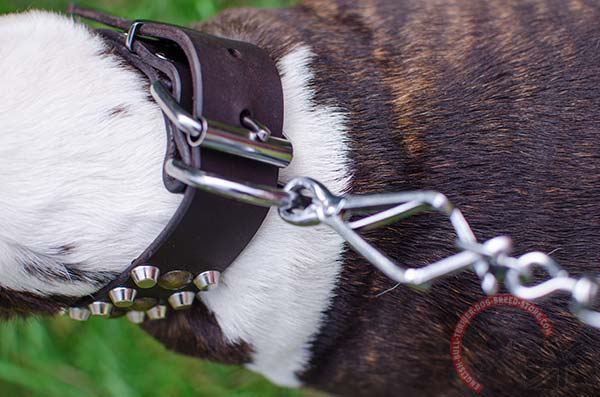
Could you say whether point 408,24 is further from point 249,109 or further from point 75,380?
point 75,380

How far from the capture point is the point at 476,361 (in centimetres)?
142

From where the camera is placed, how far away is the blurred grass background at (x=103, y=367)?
2.51 meters

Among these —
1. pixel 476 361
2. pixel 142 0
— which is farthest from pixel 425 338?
pixel 142 0

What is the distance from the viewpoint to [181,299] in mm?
1321

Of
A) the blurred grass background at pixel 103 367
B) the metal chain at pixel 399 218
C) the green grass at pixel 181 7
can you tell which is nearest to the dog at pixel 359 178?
the metal chain at pixel 399 218

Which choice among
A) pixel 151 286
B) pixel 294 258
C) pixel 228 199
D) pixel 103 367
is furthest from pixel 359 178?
pixel 103 367

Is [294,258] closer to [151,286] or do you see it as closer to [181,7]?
[151,286]

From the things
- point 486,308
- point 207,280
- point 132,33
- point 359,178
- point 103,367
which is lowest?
point 103,367

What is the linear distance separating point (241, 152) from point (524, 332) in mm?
611

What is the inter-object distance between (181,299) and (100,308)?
0.13 metres

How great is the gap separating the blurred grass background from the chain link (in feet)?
4.93

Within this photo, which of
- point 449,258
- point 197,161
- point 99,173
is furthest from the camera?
point 99,173

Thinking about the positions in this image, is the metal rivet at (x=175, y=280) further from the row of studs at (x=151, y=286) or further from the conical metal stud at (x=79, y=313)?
the conical metal stud at (x=79, y=313)

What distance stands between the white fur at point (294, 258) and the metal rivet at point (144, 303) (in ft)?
0.35
